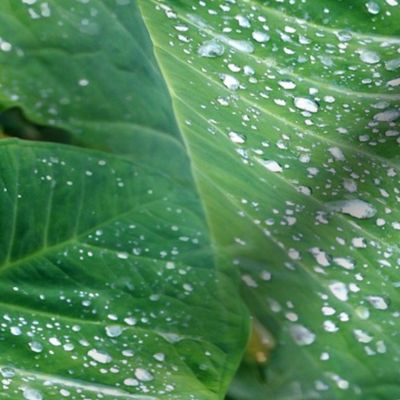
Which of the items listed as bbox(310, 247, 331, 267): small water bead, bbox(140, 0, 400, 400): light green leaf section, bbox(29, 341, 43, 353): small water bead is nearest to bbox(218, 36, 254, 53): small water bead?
bbox(140, 0, 400, 400): light green leaf section

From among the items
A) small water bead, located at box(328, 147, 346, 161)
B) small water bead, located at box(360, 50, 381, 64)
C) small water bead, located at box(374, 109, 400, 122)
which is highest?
small water bead, located at box(360, 50, 381, 64)

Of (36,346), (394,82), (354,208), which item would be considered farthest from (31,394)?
(394,82)

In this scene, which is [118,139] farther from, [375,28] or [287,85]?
[375,28]

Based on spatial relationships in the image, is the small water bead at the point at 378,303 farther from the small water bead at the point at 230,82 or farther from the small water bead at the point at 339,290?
the small water bead at the point at 230,82

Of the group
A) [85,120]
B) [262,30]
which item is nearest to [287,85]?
[262,30]

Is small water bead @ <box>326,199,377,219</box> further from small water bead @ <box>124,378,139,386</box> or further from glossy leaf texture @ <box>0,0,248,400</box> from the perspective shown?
small water bead @ <box>124,378,139,386</box>

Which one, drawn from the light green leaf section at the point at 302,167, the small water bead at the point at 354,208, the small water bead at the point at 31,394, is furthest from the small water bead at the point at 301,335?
the small water bead at the point at 31,394

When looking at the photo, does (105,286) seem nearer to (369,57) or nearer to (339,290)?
(339,290)
